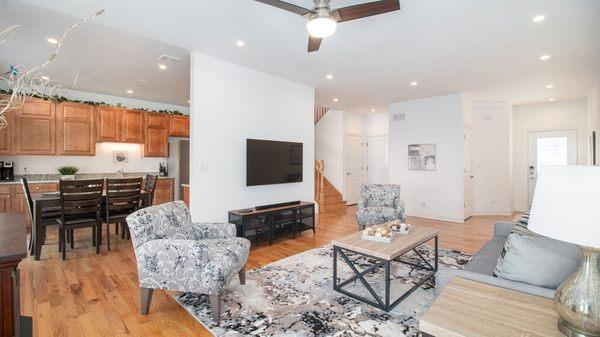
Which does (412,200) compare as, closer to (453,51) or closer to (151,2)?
(453,51)

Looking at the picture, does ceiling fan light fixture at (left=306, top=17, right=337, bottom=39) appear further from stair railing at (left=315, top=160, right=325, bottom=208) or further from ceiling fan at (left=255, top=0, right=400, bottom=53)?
stair railing at (left=315, top=160, right=325, bottom=208)

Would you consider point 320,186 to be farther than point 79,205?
Yes

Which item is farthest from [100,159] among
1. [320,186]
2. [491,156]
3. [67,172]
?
[491,156]

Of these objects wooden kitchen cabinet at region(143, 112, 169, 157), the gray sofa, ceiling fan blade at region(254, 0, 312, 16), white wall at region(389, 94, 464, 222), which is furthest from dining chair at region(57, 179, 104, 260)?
white wall at region(389, 94, 464, 222)

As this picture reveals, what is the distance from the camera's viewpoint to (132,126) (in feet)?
20.2

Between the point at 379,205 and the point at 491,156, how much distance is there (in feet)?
12.6

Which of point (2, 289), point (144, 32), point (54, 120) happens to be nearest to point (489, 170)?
point (144, 32)

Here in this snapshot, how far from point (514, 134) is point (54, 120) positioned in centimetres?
1058

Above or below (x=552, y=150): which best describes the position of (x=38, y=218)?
below

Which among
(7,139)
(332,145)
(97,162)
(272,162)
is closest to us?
(272,162)

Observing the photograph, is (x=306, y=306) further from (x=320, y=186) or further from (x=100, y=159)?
(x=100, y=159)

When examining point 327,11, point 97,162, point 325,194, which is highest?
point 327,11

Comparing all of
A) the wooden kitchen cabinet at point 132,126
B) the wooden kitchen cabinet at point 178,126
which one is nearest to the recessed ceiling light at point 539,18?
the wooden kitchen cabinet at point 178,126

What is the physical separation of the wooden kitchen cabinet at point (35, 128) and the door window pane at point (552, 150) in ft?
34.9
